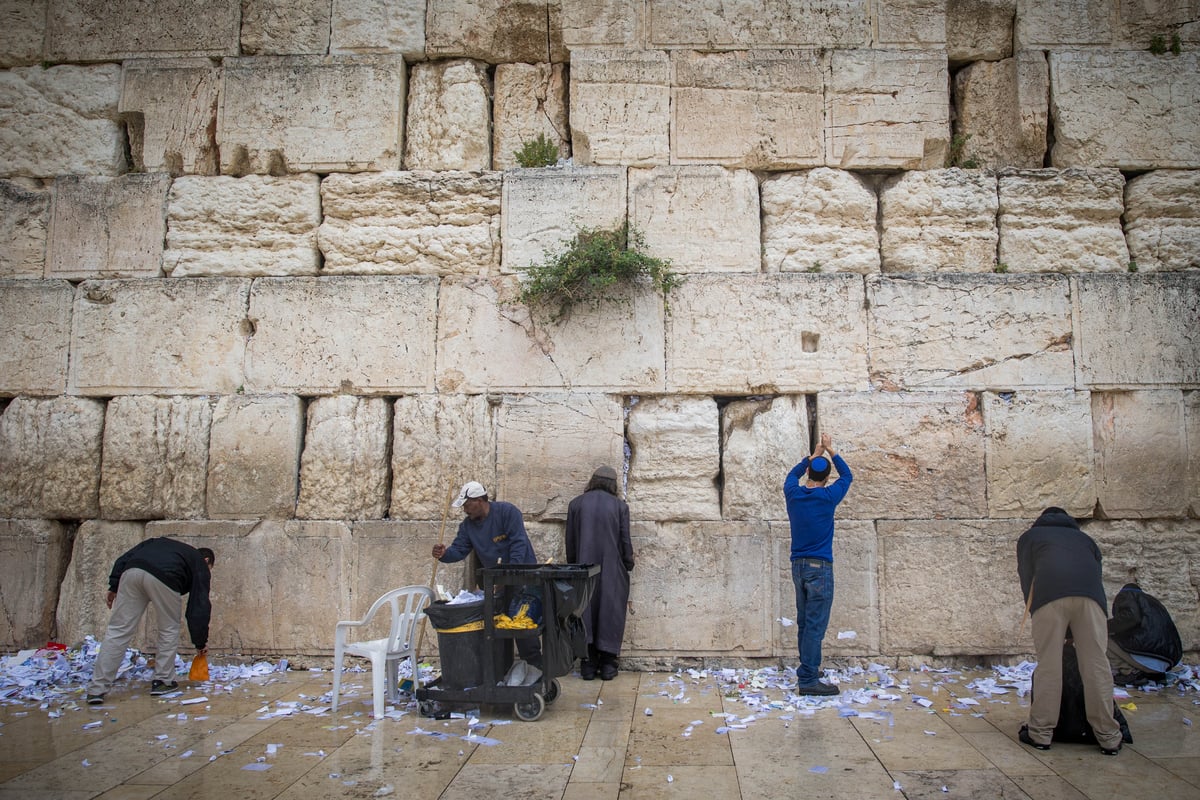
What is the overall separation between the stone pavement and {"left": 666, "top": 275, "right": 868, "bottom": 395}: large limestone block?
2275 millimetres

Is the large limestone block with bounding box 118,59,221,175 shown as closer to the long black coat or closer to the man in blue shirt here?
the long black coat

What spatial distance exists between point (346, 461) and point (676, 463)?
8.24 ft

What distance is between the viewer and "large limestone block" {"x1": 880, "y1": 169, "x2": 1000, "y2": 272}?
6.50 m

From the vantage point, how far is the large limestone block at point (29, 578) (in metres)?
6.25

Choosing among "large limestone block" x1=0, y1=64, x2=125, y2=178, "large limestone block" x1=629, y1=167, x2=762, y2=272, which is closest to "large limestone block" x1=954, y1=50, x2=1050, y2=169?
A: "large limestone block" x1=629, y1=167, x2=762, y2=272

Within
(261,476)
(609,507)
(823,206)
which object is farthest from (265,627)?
(823,206)

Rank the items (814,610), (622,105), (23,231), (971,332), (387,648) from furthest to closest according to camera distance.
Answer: (23,231) < (622,105) < (971,332) < (814,610) < (387,648)

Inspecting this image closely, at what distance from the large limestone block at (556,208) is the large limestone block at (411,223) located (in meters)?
0.16

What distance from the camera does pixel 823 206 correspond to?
655 cm

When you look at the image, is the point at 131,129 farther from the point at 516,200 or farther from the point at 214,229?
the point at 516,200

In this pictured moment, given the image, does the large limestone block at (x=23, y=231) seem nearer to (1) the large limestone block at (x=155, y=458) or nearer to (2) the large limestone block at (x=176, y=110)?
(2) the large limestone block at (x=176, y=110)

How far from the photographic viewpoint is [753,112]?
21.6ft

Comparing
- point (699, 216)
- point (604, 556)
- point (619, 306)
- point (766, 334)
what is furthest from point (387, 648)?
point (699, 216)

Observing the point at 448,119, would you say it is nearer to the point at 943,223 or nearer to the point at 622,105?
the point at 622,105
